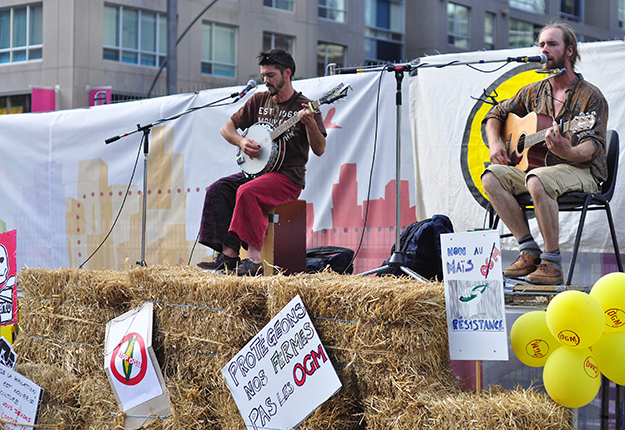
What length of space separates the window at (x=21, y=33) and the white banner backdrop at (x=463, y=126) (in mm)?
15165

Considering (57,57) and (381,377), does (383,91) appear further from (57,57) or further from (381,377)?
(57,57)

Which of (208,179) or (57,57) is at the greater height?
(57,57)

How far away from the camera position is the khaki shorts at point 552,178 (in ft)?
10.2

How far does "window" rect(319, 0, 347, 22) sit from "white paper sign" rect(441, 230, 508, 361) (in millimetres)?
20031

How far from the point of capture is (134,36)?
703 inches

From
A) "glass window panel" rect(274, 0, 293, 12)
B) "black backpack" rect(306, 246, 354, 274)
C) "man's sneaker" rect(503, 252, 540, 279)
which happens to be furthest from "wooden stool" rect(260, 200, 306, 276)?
"glass window panel" rect(274, 0, 293, 12)

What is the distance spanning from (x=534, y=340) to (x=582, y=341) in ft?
0.88

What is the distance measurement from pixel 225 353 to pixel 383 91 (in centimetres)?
299

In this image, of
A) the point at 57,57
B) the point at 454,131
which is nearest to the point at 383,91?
the point at 454,131

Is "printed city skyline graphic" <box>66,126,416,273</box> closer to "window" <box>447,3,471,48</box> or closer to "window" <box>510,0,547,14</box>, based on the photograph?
A: "window" <box>447,3,471,48</box>

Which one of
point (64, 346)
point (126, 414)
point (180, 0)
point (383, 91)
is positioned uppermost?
point (180, 0)

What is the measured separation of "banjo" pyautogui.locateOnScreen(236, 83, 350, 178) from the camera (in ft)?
12.3

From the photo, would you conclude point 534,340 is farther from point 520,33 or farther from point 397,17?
point 520,33

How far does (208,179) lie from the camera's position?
5.84m
